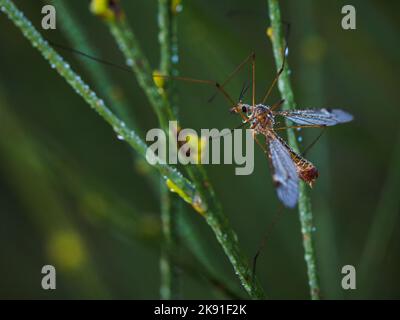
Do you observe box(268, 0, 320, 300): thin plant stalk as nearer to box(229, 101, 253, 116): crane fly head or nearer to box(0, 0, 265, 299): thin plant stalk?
box(0, 0, 265, 299): thin plant stalk

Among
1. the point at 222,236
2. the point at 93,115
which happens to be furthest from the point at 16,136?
the point at 222,236

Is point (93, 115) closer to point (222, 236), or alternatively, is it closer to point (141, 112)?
point (141, 112)

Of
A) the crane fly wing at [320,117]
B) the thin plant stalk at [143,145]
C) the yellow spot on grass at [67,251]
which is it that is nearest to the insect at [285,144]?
the crane fly wing at [320,117]

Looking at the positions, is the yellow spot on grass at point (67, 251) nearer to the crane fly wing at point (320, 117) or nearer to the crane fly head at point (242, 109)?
the crane fly head at point (242, 109)

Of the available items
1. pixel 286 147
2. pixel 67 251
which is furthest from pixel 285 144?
pixel 67 251

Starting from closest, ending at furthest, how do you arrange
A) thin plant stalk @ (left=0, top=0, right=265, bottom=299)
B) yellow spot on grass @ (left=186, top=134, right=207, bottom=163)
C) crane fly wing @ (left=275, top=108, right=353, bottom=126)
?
thin plant stalk @ (left=0, top=0, right=265, bottom=299), yellow spot on grass @ (left=186, top=134, right=207, bottom=163), crane fly wing @ (left=275, top=108, right=353, bottom=126)

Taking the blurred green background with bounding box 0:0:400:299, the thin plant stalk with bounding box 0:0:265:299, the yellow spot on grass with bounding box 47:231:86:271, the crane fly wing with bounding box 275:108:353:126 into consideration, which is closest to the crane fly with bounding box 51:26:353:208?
the crane fly wing with bounding box 275:108:353:126
